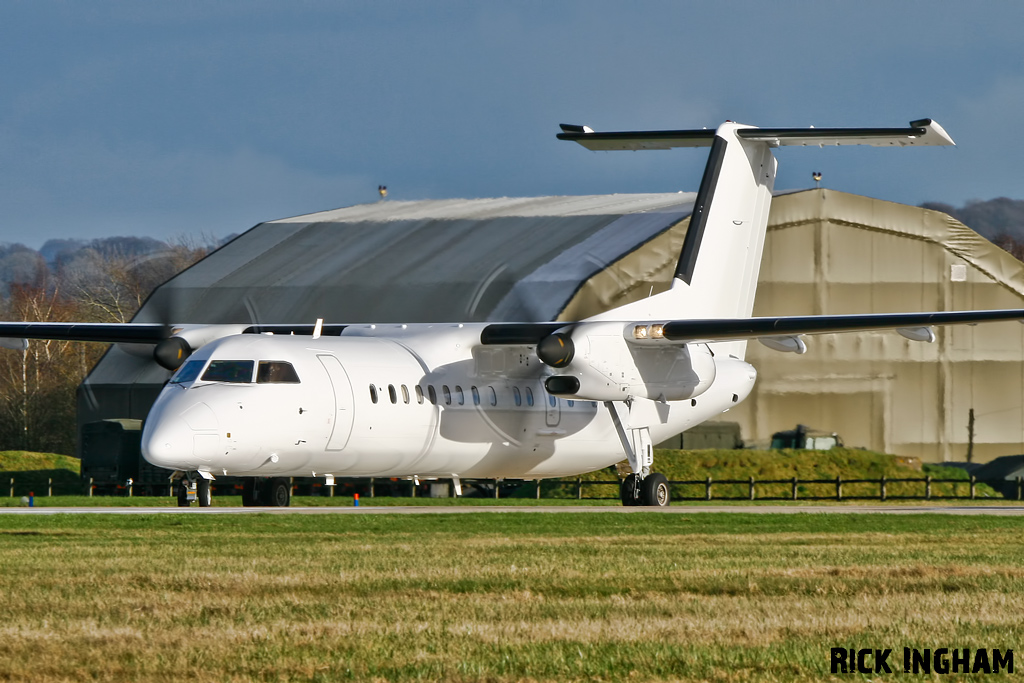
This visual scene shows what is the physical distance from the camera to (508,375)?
90.9 feet

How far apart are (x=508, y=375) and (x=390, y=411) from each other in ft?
12.1

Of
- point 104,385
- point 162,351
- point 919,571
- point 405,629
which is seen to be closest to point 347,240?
point 104,385

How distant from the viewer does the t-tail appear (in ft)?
96.8

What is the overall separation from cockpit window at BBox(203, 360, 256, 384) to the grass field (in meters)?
4.11

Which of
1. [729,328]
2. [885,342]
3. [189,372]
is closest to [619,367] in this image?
[729,328]

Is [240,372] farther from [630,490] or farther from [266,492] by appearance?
[630,490]

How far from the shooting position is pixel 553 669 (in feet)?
26.3

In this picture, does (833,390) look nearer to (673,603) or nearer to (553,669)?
(673,603)

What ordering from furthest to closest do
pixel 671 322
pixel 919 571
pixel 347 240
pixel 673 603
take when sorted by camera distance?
pixel 347 240 < pixel 671 322 < pixel 919 571 < pixel 673 603

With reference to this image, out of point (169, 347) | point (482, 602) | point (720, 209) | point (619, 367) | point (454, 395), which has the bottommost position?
point (482, 602)

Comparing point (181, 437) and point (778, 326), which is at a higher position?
point (778, 326)


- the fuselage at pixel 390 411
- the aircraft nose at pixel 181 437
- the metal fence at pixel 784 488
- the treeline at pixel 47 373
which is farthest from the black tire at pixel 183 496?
the treeline at pixel 47 373

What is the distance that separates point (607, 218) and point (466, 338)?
68.4ft

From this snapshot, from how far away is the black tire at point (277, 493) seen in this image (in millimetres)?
26797
